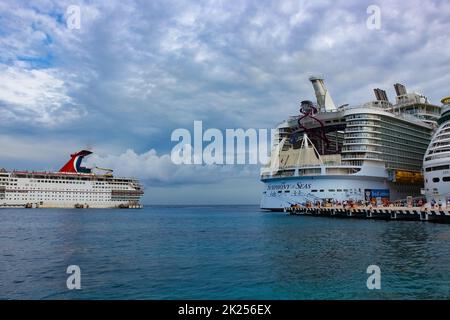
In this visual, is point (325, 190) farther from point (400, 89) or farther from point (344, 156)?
point (400, 89)

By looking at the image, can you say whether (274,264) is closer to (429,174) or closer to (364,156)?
(429,174)

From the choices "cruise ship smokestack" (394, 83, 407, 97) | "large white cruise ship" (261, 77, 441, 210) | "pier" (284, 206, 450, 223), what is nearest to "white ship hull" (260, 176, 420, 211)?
"large white cruise ship" (261, 77, 441, 210)

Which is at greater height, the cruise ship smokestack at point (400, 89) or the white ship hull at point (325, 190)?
the cruise ship smokestack at point (400, 89)

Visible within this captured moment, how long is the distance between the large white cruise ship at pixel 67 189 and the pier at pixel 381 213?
265 ft

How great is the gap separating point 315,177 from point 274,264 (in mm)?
64020

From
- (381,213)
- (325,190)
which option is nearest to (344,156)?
(325,190)

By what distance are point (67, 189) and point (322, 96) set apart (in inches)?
3573

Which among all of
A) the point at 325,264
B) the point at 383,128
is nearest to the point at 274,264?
the point at 325,264

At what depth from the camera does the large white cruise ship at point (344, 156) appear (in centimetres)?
8456

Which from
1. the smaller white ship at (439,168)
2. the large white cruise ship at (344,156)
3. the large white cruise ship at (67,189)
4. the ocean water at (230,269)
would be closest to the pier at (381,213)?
the large white cruise ship at (344,156)

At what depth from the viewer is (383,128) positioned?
306 feet

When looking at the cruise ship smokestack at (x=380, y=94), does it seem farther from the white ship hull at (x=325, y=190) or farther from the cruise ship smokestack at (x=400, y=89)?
the white ship hull at (x=325, y=190)

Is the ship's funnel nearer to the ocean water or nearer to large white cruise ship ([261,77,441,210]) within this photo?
large white cruise ship ([261,77,441,210])

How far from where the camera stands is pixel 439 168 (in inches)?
2532
